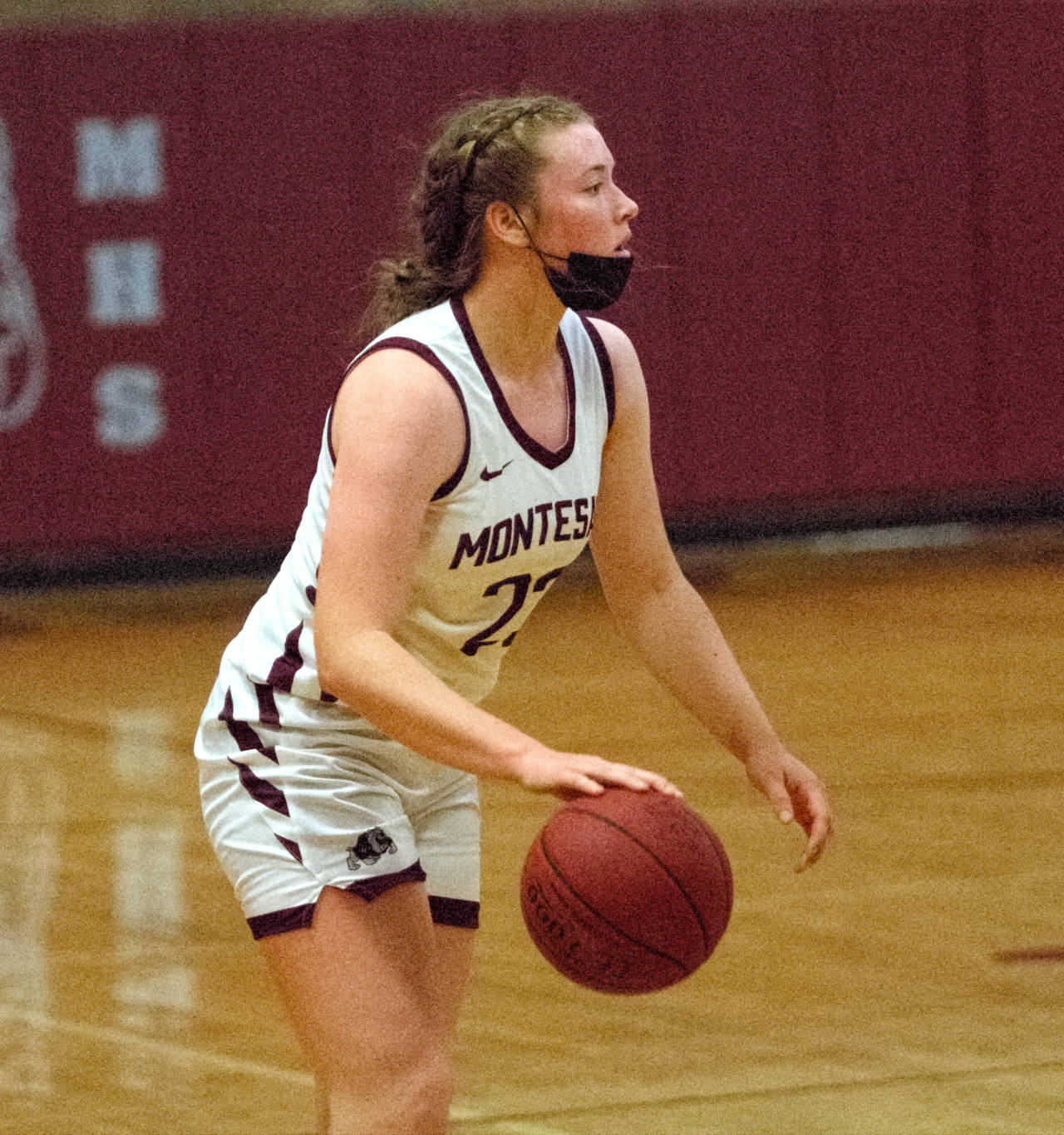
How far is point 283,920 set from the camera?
293cm

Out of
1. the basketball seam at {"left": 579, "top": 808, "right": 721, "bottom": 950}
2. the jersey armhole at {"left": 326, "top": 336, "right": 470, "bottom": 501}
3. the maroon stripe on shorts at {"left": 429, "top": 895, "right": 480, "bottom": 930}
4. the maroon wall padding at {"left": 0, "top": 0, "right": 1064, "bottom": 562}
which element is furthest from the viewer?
the maroon wall padding at {"left": 0, "top": 0, "right": 1064, "bottom": 562}

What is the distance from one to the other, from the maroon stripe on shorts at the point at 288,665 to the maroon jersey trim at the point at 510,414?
14.9 inches

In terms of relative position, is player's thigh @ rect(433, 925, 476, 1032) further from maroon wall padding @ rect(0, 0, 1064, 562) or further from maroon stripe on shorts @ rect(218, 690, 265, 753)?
maroon wall padding @ rect(0, 0, 1064, 562)

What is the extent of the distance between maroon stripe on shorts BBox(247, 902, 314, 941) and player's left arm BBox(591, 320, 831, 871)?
65cm

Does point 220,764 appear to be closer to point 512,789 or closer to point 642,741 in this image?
point 512,789

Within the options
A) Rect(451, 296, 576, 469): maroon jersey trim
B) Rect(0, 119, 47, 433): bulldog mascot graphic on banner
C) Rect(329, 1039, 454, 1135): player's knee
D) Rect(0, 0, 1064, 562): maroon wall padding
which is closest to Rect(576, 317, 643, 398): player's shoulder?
Rect(451, 296, 576, 469): maroon jersey trim

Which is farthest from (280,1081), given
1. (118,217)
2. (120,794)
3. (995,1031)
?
(118,217)

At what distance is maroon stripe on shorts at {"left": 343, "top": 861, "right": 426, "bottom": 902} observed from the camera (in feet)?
9.55

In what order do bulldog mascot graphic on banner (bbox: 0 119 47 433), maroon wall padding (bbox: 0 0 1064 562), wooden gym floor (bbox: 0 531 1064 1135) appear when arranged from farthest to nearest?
1. maroon wall padding (bbox: 0 0 1064 562)
2. bulldog mascot graphic on banner (bbox: 0 119 47 433)
3. wooden gym floor (bbox: 0 531 1064 1135)

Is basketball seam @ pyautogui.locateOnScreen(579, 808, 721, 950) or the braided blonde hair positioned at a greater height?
the braided blonde hair

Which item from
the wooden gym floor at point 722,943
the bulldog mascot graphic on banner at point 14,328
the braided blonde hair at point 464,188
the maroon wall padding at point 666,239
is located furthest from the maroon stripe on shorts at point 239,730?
the bulldog mascot graphic on banner at point 14,328

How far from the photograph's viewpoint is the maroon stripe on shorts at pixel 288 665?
9.90 ft

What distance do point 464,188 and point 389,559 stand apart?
1.83 feet

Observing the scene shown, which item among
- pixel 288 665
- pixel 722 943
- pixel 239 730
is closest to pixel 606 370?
pixel 288 665
